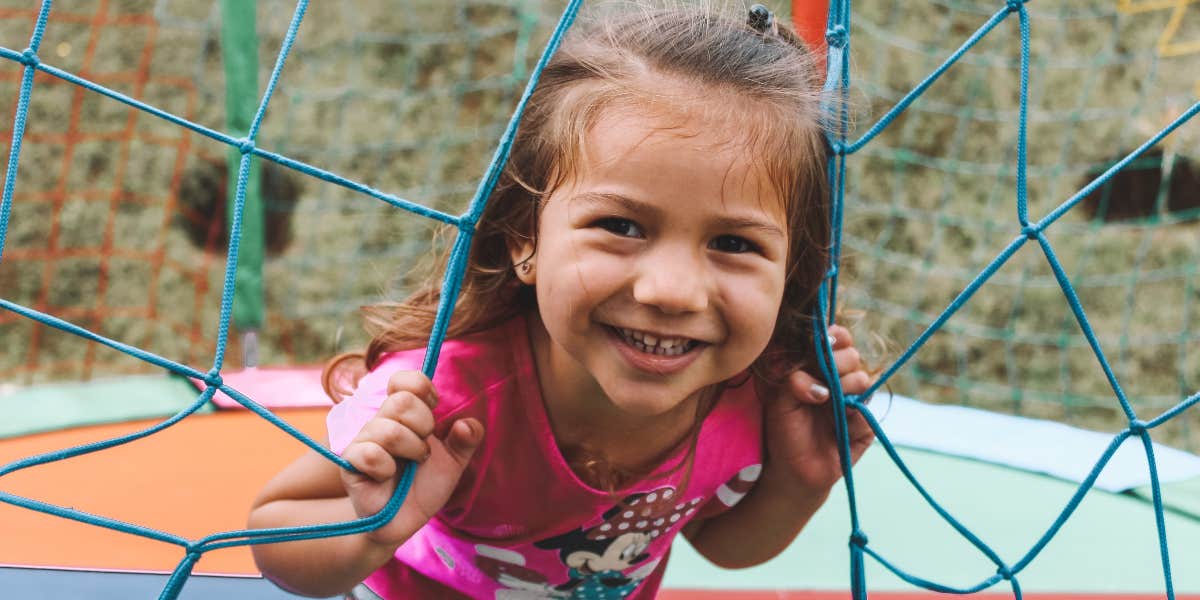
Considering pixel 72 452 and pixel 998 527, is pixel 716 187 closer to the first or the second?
pixel 72 452

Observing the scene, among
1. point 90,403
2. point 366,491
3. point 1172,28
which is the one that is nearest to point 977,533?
point 366,491

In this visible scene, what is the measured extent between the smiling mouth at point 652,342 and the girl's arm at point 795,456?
0.20m

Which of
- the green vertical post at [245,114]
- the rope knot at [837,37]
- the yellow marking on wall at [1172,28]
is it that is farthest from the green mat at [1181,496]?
the yellow marking on wall at [1172,28]

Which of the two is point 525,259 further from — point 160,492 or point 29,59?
point 160,492

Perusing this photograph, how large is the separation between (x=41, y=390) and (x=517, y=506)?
1035mm

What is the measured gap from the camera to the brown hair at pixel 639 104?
2.47 feet

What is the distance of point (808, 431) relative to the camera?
3.05ft

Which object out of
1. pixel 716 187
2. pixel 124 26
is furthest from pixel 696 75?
pixel 124 26

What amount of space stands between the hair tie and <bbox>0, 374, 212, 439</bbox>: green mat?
105cm

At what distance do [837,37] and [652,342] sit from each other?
0.28 meters

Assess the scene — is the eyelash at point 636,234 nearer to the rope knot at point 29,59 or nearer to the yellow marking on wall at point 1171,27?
the rope knot at point 29,59

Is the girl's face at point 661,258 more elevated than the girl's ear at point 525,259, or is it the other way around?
the girl's ear at point 525,259

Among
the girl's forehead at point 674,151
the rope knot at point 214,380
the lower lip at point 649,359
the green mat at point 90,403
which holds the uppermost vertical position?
the green mat at point 90,403

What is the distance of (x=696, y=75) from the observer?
0.75 m
